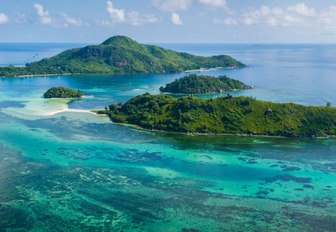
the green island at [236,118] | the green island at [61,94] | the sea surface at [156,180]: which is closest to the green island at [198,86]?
the green island at [61,94]

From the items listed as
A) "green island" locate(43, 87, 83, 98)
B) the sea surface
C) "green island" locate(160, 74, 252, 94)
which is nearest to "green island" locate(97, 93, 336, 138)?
the sea surface

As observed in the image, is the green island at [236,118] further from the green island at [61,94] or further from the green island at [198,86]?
the green island at [198,86]

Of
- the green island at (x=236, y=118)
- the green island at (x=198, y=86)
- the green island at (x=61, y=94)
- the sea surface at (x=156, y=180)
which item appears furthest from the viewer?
the green island at (x=198, y=86)

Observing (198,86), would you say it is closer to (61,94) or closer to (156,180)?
(61,94)

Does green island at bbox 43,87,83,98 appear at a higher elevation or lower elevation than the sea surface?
higher

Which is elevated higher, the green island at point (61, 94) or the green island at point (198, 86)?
the green island at point (198, 86)

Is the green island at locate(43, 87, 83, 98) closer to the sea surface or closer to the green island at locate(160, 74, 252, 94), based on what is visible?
the green island at locate(160, 74, 252, 94)

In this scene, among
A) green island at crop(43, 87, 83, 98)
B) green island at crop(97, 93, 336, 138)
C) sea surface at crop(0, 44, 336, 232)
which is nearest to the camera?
sea surface at crop(0, 44, 336, 232)
